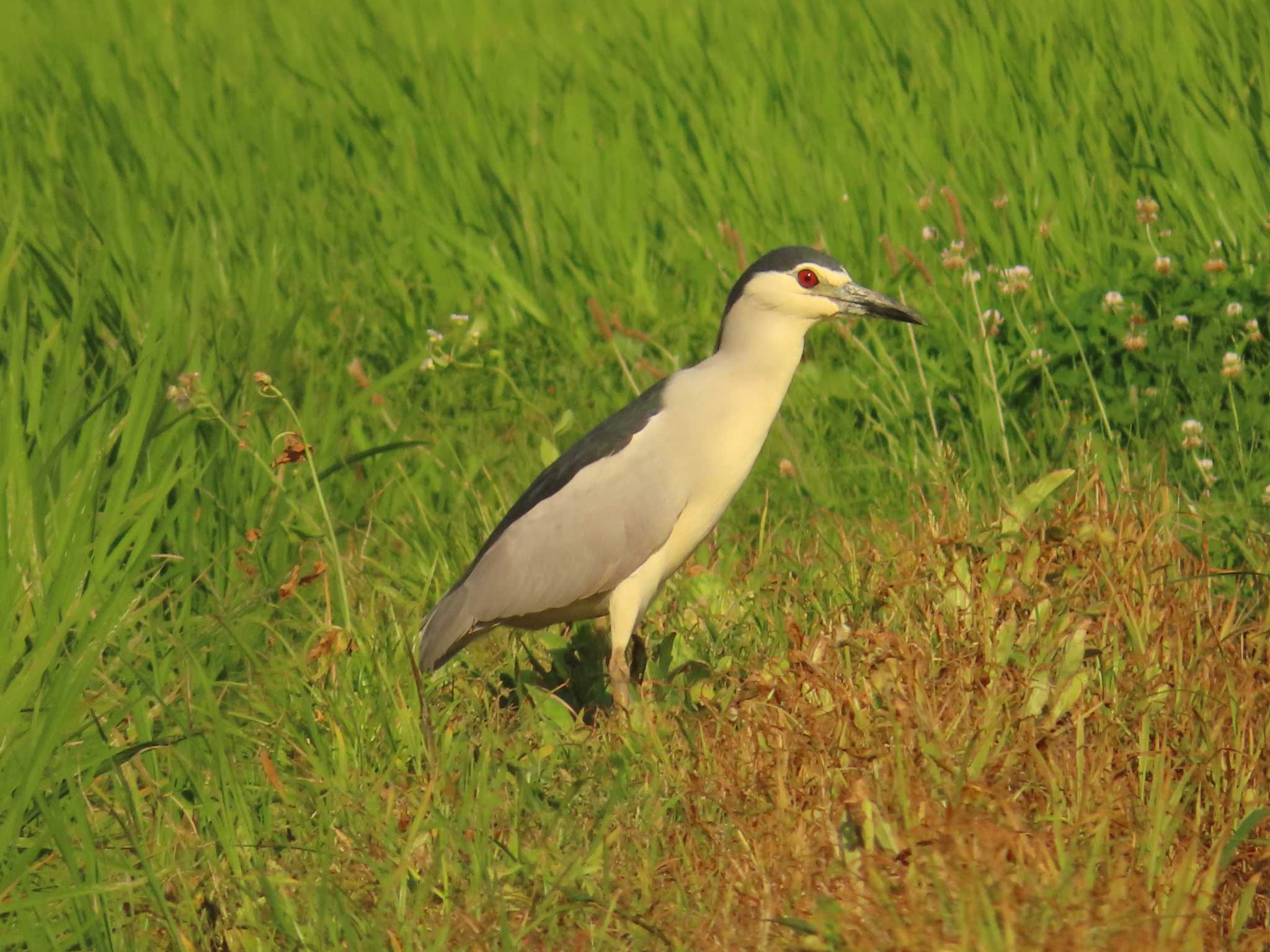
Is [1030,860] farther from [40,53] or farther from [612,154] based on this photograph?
[40,53]

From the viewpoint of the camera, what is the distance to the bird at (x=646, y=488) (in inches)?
159

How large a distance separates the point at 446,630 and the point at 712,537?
1132 mm

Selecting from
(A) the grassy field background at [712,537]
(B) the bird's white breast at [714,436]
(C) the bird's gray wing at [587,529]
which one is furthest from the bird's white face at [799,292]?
(A) the grassy field background at [712,537]

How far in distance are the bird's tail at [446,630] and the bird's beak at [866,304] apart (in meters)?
1.15

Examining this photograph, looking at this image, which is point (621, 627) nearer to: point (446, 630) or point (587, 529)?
point (587, 529)

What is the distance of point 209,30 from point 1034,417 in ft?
18.2

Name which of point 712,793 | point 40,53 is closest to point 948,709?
point 712,793

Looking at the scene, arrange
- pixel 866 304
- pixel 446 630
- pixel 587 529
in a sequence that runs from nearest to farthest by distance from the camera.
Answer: pixel 446 630
pixel 587 529
pixel 866 304

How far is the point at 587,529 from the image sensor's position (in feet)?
13.5

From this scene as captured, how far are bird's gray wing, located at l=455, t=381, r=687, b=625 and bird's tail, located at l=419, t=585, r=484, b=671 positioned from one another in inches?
1.0

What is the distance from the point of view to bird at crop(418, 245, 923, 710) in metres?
4.03

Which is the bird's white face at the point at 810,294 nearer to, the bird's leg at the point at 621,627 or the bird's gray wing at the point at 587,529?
the bird's gray wing at the point at 587,529

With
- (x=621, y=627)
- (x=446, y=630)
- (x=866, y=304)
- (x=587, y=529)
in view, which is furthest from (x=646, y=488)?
(x=866, y=304)

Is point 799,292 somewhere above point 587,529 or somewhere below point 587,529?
above
